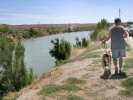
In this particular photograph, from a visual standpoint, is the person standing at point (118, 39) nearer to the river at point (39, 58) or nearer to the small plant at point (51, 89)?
the small plant at point (51, 89)

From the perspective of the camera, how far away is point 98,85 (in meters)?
11.6

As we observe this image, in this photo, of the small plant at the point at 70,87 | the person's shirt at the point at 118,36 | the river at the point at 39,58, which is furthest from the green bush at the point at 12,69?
the person's shirt at the point at 118,36

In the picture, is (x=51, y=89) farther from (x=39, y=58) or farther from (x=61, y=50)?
(x=39, y=58)

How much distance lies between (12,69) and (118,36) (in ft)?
32.7

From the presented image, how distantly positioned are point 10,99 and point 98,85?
3.63m

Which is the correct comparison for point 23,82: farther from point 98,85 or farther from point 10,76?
point 98,85

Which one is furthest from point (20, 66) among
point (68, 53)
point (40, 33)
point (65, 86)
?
point (40, 33)

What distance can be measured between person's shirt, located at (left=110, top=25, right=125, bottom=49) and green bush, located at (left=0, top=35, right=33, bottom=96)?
29.0ft

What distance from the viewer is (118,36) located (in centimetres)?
1196

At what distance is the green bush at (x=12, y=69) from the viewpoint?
20.0 m

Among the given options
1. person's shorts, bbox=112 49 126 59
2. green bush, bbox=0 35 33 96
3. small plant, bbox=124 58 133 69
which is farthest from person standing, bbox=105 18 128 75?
green bush, bbox=0 35 33 96

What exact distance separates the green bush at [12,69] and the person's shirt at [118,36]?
8.85m

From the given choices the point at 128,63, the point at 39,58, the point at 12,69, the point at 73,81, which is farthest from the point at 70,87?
the point at 39,58

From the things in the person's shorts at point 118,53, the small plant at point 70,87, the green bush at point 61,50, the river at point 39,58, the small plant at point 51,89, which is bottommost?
the river at point 39,58
